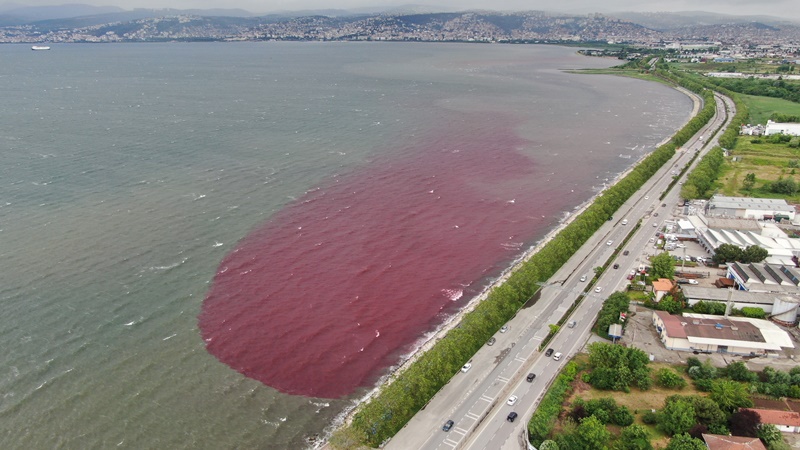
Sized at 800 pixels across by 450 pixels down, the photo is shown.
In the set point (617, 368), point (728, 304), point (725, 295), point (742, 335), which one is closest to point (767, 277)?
point (725, 295)

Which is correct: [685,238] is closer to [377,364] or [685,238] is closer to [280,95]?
[377,364]

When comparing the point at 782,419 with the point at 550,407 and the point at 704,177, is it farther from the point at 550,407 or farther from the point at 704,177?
the point at 704,177

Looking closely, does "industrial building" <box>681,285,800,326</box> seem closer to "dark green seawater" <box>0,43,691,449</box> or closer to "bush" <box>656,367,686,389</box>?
"bush" <box>656,367,686,389</box>

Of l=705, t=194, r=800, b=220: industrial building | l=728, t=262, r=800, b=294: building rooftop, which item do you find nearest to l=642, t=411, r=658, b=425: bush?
l=728, t=262, r=800, b=294: building rooftop

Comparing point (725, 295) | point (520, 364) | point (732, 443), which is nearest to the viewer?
point (732, 443)

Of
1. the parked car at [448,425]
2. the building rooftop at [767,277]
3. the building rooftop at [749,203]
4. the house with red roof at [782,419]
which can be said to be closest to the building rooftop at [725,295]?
the building rooftop at [767,277]

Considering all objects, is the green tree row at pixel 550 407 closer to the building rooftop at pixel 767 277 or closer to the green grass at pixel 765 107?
the building rooftop at pixel 767 277
